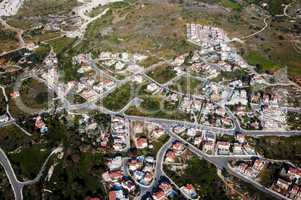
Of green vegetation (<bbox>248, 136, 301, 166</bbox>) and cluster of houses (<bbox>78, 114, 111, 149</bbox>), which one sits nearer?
green vegetation (<bbox>248, 136, 301, 166</bbox>)

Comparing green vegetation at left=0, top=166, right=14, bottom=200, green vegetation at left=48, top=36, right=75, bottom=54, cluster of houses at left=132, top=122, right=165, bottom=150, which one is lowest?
green vegetation at left=0, top=166, right=14, bottom=200

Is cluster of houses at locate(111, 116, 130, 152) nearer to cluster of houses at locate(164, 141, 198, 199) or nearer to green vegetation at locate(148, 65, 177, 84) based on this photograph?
cluster of houses at locate(164, 141, 198, 199)

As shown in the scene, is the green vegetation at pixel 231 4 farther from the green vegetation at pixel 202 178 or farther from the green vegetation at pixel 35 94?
the green vegetation at pixel 202 178

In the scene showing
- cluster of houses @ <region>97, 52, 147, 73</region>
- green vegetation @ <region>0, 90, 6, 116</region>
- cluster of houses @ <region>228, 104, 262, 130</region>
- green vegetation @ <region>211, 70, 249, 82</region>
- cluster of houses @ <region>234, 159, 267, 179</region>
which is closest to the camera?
cluster of houses @ <region>234, 159, 267, 179</region>

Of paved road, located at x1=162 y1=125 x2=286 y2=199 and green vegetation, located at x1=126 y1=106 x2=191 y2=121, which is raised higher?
green vegetation, located at x1=126 y1=106 x2=191 y2=121

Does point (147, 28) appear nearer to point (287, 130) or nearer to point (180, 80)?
point (180, 80)

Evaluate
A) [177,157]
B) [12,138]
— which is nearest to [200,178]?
[177,157]

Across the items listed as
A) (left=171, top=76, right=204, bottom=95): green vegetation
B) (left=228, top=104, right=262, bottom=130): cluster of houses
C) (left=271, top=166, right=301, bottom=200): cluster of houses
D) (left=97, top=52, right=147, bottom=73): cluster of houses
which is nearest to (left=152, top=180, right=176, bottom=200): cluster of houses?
(left=271, top=166, right=301, bottom=200): cluster of houses
